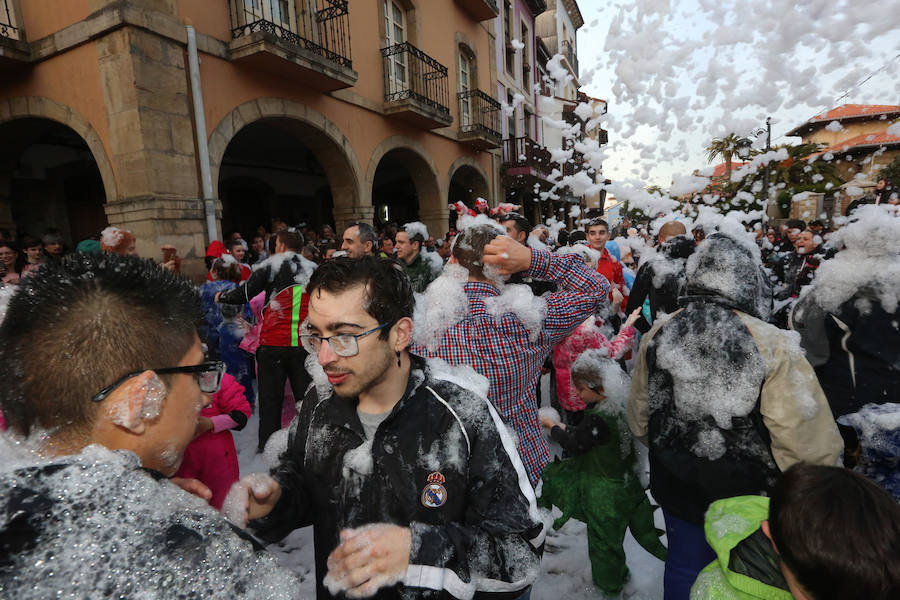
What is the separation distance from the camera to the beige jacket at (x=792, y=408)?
1.67 m

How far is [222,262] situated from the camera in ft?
15.7

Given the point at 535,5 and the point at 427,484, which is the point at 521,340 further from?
the point at 535,5

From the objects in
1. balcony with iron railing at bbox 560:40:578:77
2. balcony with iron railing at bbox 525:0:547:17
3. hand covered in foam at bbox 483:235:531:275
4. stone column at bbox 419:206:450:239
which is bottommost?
hand covered in foam at bbox 483:235:531:275

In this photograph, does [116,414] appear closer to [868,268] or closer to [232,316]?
[868,268]

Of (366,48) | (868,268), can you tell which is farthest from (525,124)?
(868,268)

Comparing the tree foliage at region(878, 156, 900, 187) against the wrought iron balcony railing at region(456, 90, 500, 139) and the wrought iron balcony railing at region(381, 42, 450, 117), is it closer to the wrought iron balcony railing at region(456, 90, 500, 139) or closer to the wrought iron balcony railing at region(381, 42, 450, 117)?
the wrought iron balcony railing at region(456, 90, 500, 139)

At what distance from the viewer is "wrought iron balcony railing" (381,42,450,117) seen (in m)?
9.83

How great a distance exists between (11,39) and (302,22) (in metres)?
3.95

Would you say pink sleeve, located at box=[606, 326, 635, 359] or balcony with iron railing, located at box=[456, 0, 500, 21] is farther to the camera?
balcony with iron railing, located at box=[456, 0, 500, 21]

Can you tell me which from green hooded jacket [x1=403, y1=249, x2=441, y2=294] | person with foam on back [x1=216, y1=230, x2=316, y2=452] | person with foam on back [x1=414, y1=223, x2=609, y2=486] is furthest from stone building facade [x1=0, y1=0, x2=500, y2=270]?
person with foam on back [x1=414, y1=223, x2=609, y2=486]

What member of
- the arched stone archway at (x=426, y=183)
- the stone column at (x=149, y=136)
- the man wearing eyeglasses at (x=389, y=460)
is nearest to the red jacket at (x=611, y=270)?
the man wearing eyeglasses at (x=389, y=460)

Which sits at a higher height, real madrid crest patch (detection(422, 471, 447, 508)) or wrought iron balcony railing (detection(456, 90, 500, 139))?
wrought iron balcony railing (detection(456, 90, 500, 139))

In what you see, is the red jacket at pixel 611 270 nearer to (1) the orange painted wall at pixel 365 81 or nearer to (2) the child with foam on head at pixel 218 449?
(2) the child with foam on head at pixel 218 449

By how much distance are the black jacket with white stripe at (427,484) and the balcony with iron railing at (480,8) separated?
13791 millimetres
